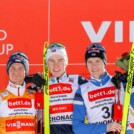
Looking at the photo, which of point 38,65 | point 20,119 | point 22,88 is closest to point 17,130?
point 20,119

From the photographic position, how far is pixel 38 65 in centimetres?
571

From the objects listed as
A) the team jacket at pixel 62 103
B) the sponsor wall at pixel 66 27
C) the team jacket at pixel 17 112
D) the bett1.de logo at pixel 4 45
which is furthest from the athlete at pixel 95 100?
the bett1.de logo at pixel 4 45

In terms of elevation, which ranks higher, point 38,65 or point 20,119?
point 38,65

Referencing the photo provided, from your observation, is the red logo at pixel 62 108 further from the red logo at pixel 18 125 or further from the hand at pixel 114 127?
the hand at pixel 114 127

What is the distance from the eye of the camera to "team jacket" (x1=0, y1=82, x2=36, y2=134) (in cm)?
409

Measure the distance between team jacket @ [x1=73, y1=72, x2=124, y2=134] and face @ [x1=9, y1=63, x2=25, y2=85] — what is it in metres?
0.56

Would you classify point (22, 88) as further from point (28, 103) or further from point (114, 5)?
point (114, 5)

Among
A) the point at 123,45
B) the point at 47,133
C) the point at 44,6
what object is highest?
the point at 44,6

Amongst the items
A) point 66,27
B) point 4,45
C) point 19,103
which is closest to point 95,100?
point 19,103

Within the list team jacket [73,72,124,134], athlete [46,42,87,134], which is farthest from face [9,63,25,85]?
team jacket [73,72,124,134]

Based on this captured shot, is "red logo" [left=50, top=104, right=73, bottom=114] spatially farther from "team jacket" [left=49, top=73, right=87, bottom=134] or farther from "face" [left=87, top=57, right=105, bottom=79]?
"face" [left=87, top=57, right=105, bottom=79]

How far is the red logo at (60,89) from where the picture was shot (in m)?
4.17

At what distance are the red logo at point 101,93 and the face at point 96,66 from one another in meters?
0.13

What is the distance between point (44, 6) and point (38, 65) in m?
0.75
